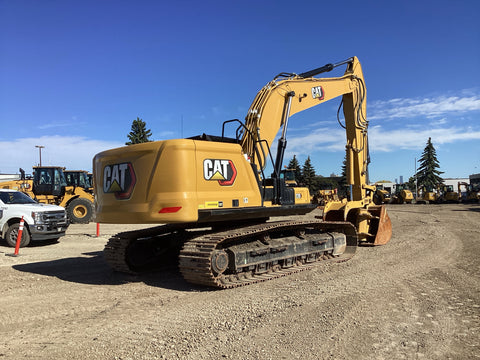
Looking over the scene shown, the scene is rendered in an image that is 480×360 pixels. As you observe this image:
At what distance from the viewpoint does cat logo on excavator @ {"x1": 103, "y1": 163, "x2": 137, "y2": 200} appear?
19.7ft

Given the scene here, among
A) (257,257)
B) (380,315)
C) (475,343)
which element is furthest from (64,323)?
(475,343)

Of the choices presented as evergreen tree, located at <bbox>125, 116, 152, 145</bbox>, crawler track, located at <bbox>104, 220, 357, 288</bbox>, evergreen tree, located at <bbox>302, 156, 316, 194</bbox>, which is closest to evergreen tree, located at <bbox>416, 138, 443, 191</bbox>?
evergreen tree, located at <bbox>302, 156, 316, 194</bbox>

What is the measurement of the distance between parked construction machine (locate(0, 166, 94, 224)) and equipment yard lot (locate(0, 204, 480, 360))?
442 inches

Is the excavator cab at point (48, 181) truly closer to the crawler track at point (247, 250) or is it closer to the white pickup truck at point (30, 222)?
the white pickup truck at point (30, 222)

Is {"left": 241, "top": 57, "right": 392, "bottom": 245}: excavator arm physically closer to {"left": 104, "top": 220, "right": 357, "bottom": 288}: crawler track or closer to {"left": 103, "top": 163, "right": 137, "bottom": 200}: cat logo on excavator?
{"left": 104, "top": 220, "right": 357, "bottom": 288}: crawler track

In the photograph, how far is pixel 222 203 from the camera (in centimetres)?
606

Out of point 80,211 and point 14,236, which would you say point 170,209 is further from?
point 80,211

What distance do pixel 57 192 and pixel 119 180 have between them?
570 inches

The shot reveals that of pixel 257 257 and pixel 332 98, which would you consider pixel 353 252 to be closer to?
pixel 257 257

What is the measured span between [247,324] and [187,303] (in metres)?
1.24

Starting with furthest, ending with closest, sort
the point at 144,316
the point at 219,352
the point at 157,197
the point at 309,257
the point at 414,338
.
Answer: the point at 309,257
the point at 157,197
the point at 144,316
the point at 414,338
the point at 219,352

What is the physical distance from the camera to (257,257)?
6.47 m

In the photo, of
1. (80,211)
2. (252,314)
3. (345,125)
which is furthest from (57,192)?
(252,314)

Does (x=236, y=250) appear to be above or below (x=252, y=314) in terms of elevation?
above
